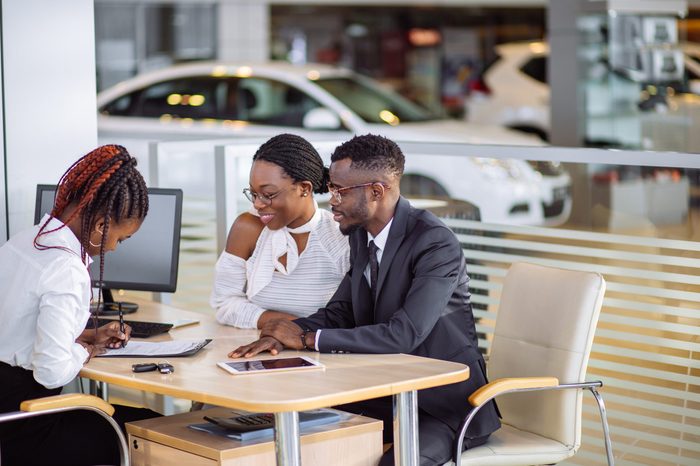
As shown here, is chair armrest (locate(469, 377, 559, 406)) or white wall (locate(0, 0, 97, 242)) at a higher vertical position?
white wall (locate(0, 0, 97, 242))

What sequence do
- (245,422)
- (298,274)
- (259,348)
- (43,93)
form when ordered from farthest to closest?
(43,93), (298,274), (259,348), (245,422)

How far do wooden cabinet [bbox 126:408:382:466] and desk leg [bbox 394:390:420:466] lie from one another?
0.11 meters

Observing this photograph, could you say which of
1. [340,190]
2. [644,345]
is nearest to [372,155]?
[340,190]

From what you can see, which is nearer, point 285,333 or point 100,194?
point 100,194

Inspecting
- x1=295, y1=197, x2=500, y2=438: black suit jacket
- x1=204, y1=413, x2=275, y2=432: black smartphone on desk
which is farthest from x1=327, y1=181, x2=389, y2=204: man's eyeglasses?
x1=204, y1=413, x2=275, y2=432: black smartphone on desk

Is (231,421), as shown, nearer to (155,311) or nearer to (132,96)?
(155,311)

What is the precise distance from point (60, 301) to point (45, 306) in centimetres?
Result: 4

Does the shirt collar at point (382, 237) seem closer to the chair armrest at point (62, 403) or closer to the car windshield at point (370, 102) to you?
the chair armrest at point (62, 403)

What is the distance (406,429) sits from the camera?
3365 millimetres

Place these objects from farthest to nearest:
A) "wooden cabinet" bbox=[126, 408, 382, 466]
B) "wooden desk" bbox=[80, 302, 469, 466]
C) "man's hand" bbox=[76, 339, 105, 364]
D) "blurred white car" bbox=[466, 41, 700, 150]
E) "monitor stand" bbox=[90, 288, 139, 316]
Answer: "blurred white car" bbox=[466, 41, 700, 150] < "monitor stand" bbox=[90, 288, 139, 316] < "man's hand" bbox=[76, 339, 105, 364] < "wooden cabinet" bbox=[126, 408, 382, 466] < "wooden desk" bbox=[80, 302, 469, 466]

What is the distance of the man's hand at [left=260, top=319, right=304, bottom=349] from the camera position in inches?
144

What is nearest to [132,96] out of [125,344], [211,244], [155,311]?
[211,244]

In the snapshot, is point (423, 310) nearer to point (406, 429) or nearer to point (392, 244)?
point (392, 244)

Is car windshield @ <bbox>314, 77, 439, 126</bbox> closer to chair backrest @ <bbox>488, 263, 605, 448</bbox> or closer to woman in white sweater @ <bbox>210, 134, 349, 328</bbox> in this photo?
woman in white sweater @ <bbox>210, 134, 349, 328</bbox>
